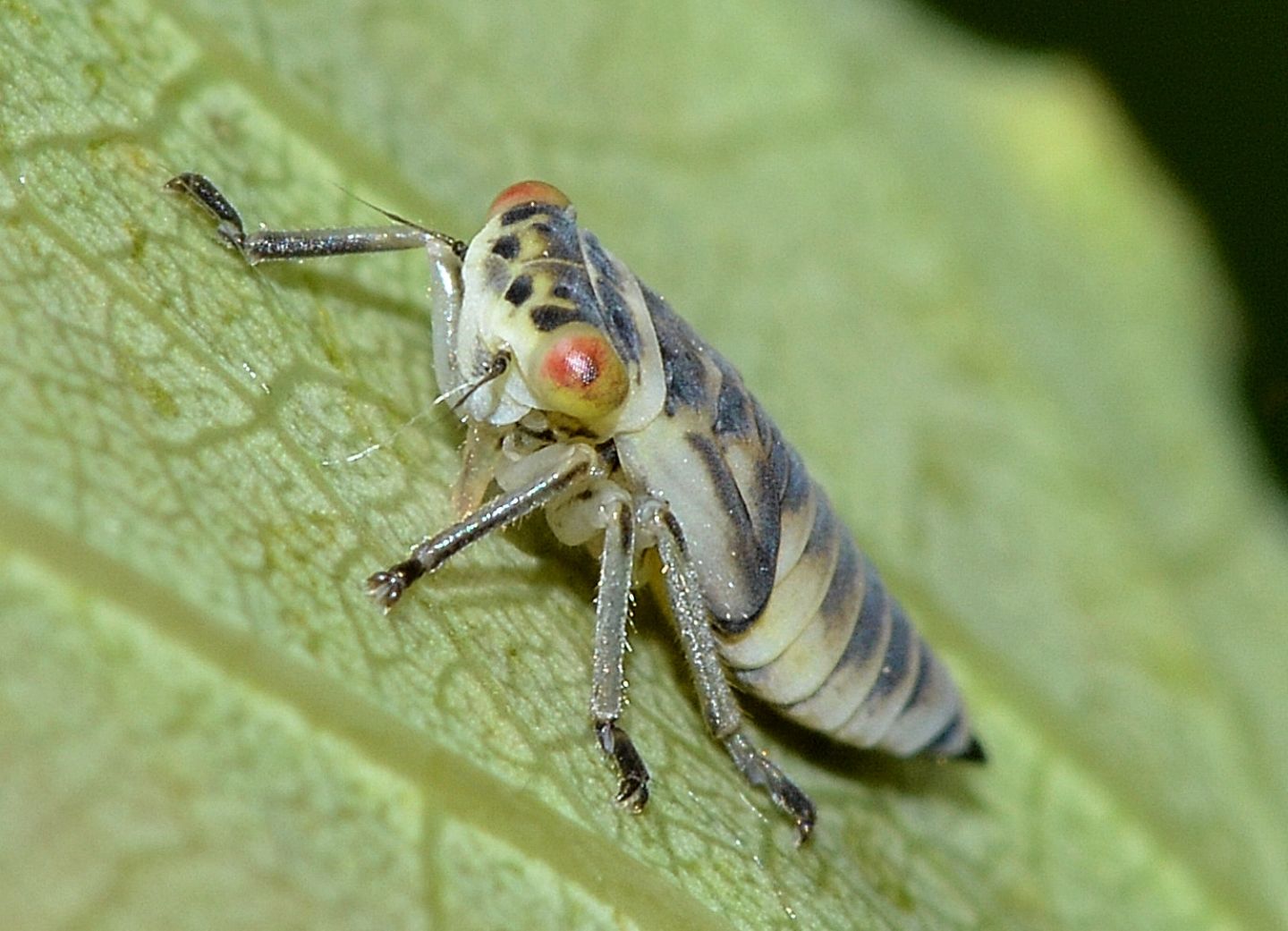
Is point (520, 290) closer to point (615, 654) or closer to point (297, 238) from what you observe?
point (297, 238)

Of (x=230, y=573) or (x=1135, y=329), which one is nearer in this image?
(x=230, y=573)

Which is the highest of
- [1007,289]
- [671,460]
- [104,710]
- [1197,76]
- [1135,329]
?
[1197,76]

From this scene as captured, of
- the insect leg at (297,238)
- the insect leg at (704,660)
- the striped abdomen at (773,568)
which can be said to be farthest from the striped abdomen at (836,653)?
the insect leg at (297,238)

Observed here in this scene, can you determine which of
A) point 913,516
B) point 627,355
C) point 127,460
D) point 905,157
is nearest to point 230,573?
point 127,460

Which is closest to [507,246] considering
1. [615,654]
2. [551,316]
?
[551,316]

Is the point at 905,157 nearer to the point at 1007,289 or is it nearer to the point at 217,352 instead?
the point at 1007,289

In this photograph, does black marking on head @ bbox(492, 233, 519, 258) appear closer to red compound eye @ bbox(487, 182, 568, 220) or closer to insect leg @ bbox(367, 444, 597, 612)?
red compound eye @ bbox(487, 182, 568, 220)

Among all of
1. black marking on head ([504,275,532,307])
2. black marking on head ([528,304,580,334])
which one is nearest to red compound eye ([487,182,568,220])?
black marking on head ([504,275,532,307])
